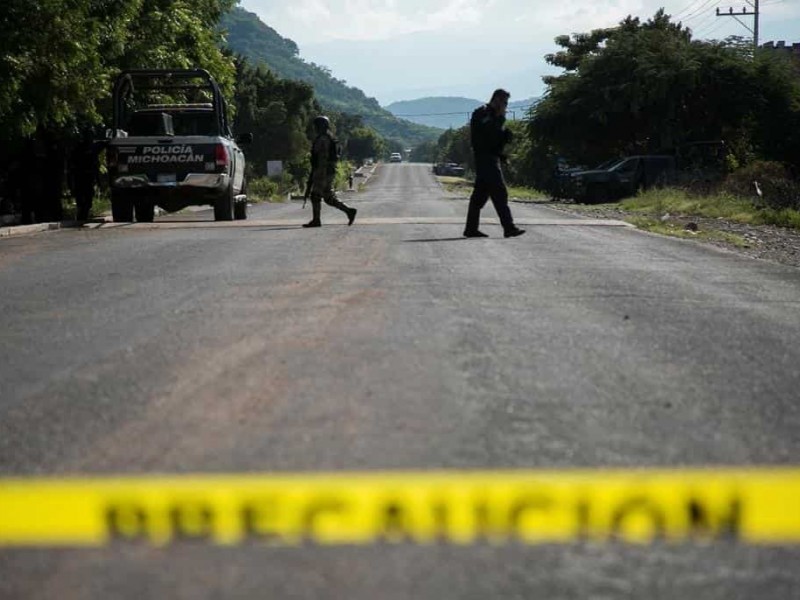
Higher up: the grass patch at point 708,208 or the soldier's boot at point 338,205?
the soldier's boot at point 338,205

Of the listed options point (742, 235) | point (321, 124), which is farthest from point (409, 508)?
point (742, 235)

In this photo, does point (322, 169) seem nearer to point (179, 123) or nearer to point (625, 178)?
point (179, 123)

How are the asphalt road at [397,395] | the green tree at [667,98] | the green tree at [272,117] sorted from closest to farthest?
1. the asphalt road at [397,395]
2. the green tree at [667,98]
3. the green tree at [272,117]

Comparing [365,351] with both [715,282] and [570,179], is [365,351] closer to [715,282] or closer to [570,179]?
[715,282]

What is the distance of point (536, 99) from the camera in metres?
48.8

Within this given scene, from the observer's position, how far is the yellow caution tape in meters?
3.34

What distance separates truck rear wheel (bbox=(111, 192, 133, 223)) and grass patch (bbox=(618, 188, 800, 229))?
10916mm

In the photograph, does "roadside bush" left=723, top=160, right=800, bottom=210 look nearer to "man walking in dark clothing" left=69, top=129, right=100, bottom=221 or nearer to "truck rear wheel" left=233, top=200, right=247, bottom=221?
"truck rear wheel" left=233, top=200, right=247, bottom=221

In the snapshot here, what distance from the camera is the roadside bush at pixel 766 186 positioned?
2650 centimetres

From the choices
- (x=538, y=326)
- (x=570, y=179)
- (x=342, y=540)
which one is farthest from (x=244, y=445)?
(x=570, y=179)

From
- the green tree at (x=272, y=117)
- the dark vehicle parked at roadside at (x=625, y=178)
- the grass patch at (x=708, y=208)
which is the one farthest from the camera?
the green tree at (x=272, y=117)

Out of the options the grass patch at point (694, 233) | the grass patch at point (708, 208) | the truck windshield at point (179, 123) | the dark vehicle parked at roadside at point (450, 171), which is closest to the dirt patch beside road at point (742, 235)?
the grass patch at point (694, 233)

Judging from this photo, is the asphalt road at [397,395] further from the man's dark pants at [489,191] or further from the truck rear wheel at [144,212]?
the truck rear wheel at [144,212]

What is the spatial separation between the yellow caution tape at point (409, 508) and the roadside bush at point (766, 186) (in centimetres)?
2210
